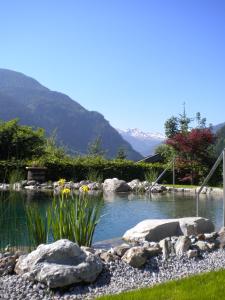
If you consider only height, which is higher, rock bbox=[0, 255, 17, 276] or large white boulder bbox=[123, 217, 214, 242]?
large white boulder bbox=[123, 217, 214, 242]

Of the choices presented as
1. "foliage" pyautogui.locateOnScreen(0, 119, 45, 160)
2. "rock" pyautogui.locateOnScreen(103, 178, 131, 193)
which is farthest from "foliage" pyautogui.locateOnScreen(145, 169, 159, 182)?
"foliage" pyautogui.locateOnScreen(0, 119, 45, 160)

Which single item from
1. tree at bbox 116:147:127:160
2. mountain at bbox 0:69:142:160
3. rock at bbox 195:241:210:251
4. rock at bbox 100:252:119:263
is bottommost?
rock at bbox 100:252:119:263

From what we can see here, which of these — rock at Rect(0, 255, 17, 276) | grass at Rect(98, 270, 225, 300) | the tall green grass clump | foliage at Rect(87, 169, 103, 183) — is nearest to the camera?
grass at Rect(98, 270, 225, 300)

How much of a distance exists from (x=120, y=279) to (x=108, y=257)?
0.53 metres

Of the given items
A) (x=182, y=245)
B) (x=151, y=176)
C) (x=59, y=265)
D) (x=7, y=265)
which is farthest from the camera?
(x=151, y=176)

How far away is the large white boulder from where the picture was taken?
6879 mm

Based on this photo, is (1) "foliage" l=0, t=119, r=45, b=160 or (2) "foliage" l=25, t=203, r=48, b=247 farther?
(1) "foliage" l=0, t=119, r=45, b=160

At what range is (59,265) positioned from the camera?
425cm

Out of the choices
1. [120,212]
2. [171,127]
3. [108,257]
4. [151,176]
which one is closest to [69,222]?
[108,257]

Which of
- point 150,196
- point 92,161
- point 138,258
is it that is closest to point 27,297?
point 138,258

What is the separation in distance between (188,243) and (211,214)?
197 inches

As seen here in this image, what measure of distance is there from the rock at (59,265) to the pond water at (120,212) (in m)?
1.25

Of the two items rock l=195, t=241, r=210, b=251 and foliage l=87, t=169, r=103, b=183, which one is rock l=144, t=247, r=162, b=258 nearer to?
rock l=195, t=241, r=210, b=251

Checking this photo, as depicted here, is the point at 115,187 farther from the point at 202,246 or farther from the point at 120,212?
the point at 202,246
